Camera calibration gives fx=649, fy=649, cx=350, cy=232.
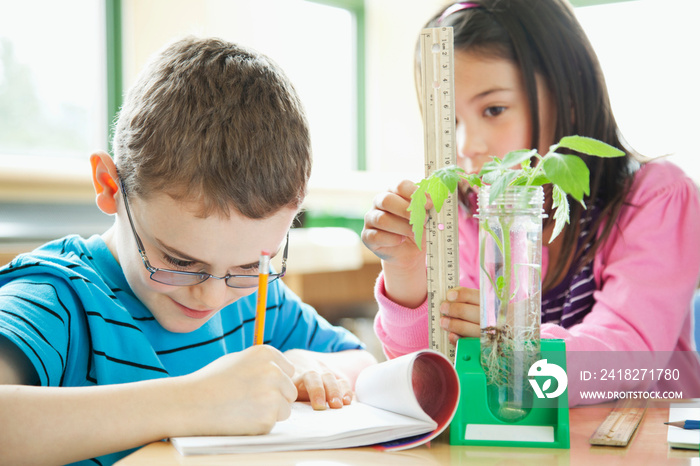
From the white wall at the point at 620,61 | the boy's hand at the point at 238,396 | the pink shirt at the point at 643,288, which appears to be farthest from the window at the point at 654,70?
the boy's hand at the point at 238,396

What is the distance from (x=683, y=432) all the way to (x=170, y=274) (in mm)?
623

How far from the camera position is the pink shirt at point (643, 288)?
1.02 metres

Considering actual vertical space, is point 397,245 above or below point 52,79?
below

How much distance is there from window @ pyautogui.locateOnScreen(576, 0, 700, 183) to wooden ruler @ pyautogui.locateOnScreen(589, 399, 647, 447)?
9.04 ft

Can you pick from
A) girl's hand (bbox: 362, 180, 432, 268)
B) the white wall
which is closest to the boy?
girl's hand (bbox: 362, 180, 432, 268)

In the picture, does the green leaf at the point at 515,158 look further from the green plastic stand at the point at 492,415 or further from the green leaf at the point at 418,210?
the green plastic stand at the point at 492,415

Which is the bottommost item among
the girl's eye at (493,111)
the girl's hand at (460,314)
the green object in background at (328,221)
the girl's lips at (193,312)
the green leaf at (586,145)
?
the green object in background at (328,221)

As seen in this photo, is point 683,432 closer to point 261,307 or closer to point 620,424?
point 620,424

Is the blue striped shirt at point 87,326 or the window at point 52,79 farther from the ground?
the window at point 52,79

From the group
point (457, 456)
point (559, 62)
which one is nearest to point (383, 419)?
point (457, 456)

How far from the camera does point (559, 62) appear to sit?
1.28 meters

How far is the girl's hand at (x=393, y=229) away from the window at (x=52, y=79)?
2175mm

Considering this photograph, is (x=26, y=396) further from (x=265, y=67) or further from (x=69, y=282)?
(x=265, y=67)

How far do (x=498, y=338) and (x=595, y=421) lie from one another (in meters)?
0.19
